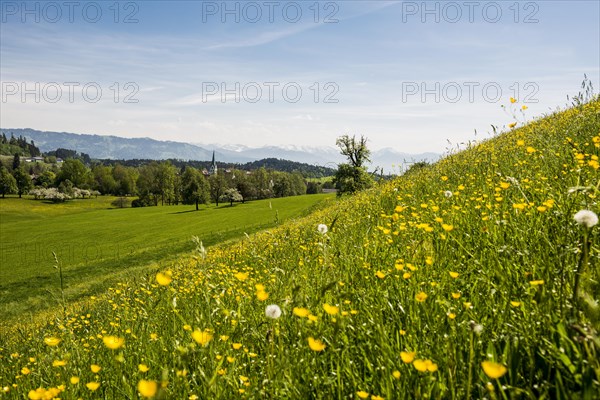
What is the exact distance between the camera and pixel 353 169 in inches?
2211

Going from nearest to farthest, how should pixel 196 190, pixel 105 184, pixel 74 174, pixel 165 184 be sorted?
pixel 196 190, pixel 165 184, pixel 74 174, pixel 105 184

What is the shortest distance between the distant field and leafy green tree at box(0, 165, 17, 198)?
27679 mm

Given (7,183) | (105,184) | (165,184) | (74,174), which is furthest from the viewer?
(105,184)

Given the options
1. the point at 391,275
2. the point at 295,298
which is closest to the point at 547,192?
the point at 391,275

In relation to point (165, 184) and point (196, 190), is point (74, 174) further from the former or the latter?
point (196, 190)

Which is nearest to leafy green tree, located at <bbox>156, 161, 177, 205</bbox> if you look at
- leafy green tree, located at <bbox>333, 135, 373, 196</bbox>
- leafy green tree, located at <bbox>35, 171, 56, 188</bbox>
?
leafy green tree, located at <bbox>35, 171, 56, 188</bbox>

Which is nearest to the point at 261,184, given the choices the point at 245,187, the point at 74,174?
the point at 245,187

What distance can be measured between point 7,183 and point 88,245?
316 ft

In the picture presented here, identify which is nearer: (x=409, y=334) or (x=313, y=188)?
(x=409, y=334)

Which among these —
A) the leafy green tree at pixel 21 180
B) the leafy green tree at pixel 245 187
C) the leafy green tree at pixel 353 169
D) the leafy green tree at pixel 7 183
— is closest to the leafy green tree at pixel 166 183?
the leafy green tree at pixel 245 187

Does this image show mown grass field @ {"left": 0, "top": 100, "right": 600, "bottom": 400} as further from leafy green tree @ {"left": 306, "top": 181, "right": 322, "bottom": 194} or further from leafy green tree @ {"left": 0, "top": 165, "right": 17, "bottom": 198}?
leafy green tree @ {"left": 306, "top": 181, "right": 322, "bottom": 194}

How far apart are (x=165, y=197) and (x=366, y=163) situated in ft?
274

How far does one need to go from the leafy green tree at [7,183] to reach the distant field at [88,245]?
90.8 ft

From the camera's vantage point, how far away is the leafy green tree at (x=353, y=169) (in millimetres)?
52438
